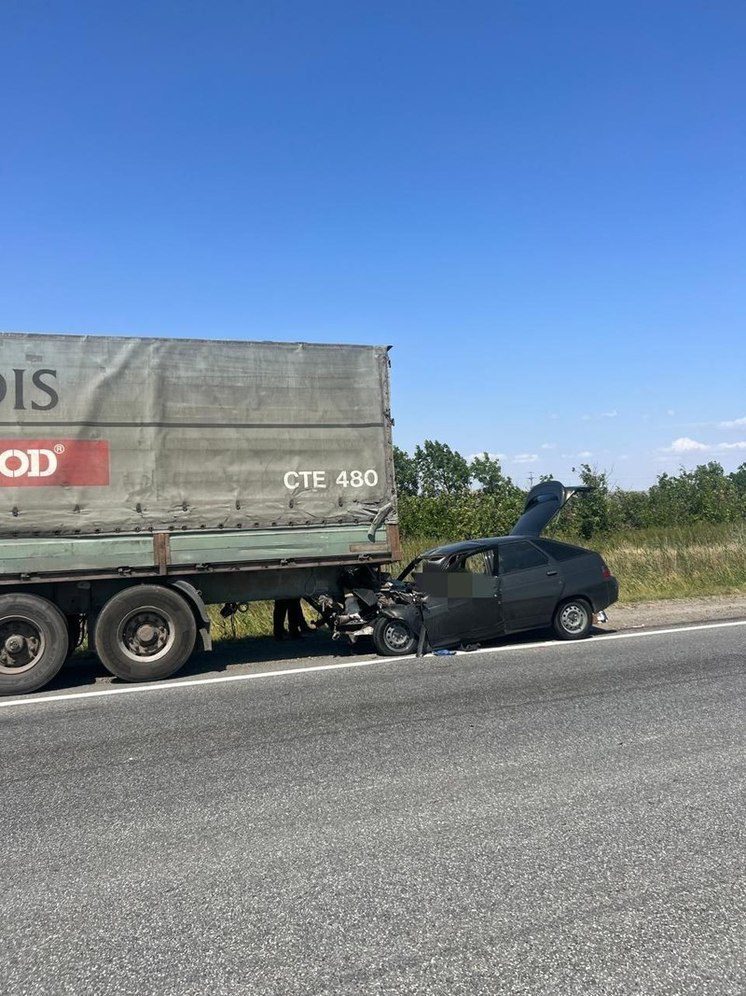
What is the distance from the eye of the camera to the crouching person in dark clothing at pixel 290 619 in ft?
35.5

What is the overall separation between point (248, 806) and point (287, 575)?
5.03 m

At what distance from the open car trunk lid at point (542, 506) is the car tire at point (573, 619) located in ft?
4.86

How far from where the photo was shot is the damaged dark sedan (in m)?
9.61

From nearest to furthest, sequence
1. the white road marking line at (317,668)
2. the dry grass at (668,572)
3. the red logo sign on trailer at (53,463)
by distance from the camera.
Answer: the white road marking line at (317,668) → the red logo sign on trailer at (53,463) → the dry grass at (668,572)

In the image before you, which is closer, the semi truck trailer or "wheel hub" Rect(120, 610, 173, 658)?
the semi truck trailer

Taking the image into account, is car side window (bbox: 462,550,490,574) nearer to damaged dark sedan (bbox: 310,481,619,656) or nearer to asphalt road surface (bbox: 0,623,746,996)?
damaged dark sedan (bbox: 310,481,619,656)

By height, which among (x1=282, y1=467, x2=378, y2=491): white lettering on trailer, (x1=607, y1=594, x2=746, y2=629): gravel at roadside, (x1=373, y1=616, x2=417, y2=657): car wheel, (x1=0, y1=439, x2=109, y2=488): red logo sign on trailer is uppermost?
(x1=0, y1=439, x2=109, y2=488): red logo sign on trailer

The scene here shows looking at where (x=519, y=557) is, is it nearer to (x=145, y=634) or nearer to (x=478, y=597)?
(x=478, y=597)

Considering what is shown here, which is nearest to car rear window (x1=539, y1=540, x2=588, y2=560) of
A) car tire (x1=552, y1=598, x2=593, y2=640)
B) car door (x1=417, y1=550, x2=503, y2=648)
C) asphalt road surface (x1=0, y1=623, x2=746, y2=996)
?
car tire (x1=552, y1=598, x2=593, y2=640)

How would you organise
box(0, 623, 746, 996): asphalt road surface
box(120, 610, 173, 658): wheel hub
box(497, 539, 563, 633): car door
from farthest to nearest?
box(497, 539, 563, 633): car door
box(120, 610, 173, 658): wheel hub
box(0, 623, 746, 996): asphalt road surface

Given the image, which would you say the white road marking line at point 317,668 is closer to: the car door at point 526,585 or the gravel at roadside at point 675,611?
the car door at point 526,585

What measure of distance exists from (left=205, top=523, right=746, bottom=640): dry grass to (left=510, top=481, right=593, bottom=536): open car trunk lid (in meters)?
3.06

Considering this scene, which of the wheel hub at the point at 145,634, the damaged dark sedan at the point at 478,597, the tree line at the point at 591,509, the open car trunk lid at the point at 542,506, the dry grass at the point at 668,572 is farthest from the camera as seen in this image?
the tree line at the point at 591,509

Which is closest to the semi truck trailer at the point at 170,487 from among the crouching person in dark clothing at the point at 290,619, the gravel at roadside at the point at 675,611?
the crouching person in dark clothing at the point at 290,619
